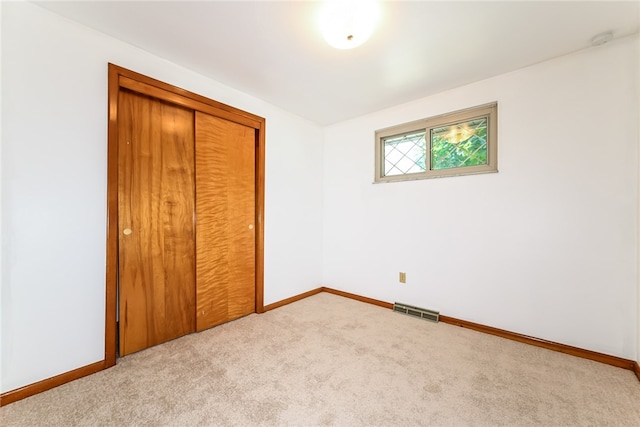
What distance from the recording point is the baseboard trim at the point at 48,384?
4.76 feet

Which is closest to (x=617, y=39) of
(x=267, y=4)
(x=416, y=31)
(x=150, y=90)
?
(x=416, y=31)

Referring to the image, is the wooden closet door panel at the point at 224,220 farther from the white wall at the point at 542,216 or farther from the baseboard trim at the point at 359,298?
the white wall at the point at 542,216

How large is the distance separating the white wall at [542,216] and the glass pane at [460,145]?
18 cm

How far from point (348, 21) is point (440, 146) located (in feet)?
5.77

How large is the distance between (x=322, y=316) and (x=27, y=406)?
219 cm

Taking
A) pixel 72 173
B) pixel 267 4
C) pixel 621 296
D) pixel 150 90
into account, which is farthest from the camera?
pixel 150 90

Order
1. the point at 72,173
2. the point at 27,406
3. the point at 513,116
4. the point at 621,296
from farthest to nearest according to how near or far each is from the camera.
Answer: the point at 513,116
the point at 621,296
the point at 72,173
the point at 27,406

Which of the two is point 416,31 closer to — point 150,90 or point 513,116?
point 513,116

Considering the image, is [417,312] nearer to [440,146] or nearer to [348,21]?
[440,146]

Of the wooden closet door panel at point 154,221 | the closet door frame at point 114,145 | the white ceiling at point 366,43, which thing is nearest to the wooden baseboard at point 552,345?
the white ceiling at point 366,43

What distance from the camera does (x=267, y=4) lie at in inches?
60.2

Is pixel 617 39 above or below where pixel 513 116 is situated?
above

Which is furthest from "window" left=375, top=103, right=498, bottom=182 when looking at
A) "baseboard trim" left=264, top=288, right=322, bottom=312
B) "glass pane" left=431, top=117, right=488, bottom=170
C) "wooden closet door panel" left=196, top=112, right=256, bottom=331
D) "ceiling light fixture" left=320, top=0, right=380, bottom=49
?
"baseboard trim" left=264, top=288, right=322, bottom=312

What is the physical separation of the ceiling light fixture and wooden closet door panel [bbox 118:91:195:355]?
1.51 meters
